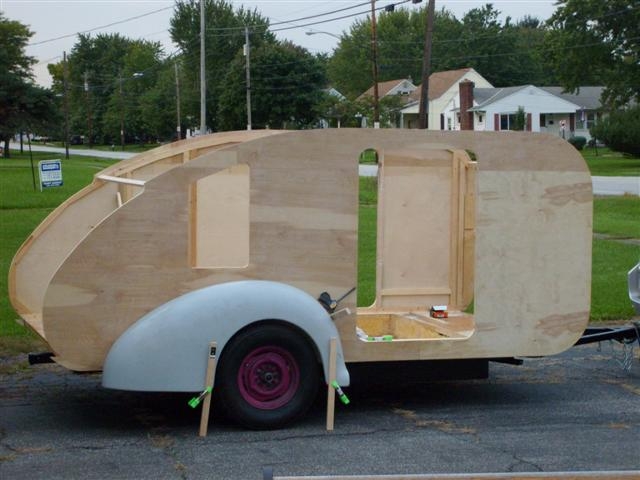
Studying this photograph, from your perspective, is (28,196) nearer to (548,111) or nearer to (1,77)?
(1,77)

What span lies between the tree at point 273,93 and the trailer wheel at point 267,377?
2831 inches

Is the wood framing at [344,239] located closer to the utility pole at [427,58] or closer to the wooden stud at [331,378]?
the wooden stud at [331,378]

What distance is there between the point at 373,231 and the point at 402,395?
13.8 meters

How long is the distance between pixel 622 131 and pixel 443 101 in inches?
1535

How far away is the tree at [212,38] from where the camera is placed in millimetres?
93375

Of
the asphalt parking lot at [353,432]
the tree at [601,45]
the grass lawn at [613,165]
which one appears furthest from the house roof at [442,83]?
the asphalt parking lot at [353,432]

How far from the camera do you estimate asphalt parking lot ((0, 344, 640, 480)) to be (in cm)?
685

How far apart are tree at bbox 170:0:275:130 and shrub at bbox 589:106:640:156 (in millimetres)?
39783

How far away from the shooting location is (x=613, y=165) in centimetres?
5344

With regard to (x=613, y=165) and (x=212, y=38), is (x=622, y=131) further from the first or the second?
(x=212, y=38)

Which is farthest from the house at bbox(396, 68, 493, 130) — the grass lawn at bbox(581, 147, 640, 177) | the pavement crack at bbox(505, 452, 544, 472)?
the pavement crack at bbox(505, 452, 544, 472)

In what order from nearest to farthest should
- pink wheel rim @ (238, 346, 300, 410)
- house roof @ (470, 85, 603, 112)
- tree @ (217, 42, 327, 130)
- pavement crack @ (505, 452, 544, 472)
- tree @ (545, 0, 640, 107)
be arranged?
pavement crack @ (505, 452, 544, 472) < pink wheel rim @ (238, 346, 300, 410) < tree @ (545, 0, 640, 107) < tree @ (217, 42, 327, 130) < house roof @ (470, 85, 603, 112)

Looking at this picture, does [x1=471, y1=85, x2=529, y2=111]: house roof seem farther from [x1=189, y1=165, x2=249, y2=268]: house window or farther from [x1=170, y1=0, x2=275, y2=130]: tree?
[x1=189, y1=165, x2=249, y2=268]: house window

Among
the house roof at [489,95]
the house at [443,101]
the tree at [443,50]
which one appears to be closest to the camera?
the house roof at [489,95]
